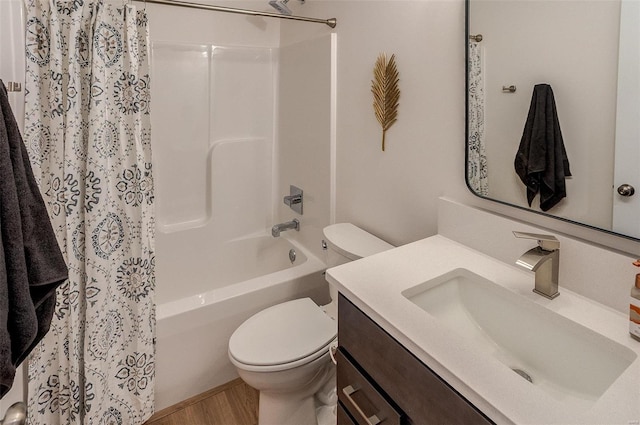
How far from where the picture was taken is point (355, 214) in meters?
1.80

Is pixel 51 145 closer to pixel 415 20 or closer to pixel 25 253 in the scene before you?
pixel 25 253

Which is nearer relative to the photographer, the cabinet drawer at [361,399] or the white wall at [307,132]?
the cabinet drawer at [361,399]

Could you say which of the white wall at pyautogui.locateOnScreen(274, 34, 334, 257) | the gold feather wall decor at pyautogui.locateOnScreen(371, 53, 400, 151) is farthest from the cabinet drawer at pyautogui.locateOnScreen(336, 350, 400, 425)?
the white wall at pyautogui.locateOnScreen(274, 34, 334, 257)

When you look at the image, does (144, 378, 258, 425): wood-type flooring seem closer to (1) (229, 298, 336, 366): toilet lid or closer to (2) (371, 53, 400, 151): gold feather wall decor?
(1) (229, 298, 336, 366): toilet lid

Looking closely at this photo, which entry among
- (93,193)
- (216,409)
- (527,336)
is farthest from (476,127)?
(216,409)

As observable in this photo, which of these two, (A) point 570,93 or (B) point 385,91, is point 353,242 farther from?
(A) point 570,93

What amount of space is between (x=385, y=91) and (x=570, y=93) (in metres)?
0.72

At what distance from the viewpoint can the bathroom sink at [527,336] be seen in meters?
0.73

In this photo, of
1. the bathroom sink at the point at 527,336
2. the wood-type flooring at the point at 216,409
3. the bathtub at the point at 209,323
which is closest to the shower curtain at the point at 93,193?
the bathtub at the point at 209,323

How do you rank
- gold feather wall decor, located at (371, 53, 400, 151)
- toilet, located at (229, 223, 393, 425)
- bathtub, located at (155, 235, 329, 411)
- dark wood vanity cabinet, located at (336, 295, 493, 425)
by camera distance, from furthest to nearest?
bathtub, located at (155, 235, 329, 411) < gold feather wall decor, located at (371, 53, 400, 151) < toilet, located at (229, 223, 393, 425) < dark wood vanity cabinet, located at (336, 295, 493, 425)

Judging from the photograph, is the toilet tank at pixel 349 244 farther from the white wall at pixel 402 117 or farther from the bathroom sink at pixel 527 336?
the bathroom sink at pixel 527 336

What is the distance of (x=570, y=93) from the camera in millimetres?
894

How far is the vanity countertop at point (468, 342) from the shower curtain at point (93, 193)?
0.91 metres

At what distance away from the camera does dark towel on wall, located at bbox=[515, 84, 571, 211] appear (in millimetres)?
934
